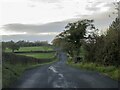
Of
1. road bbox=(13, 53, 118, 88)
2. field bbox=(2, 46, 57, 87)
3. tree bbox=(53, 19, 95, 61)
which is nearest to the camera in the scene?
road bbox=(13, 53, 118, 88)

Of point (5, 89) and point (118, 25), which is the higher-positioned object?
point (118, 25)

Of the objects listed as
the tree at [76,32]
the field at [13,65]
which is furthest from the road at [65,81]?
the tree at [76,32]

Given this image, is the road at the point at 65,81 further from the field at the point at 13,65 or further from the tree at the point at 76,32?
the tree at the point at 76,32

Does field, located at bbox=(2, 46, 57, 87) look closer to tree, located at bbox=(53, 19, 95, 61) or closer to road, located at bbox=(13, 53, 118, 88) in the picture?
road, located at bbox=(13, 53, 118, 88)

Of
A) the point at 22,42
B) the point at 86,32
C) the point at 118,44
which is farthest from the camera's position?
the point at 22,42

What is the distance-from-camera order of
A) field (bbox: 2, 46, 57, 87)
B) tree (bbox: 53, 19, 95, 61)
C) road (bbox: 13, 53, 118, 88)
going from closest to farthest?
road (bbox: 13, 53, 118, 88), field (bbox: 2, 46, 57, 87), tree (bbox: 53, 19, 95, 61)

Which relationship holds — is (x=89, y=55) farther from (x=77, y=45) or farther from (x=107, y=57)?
(x=77, y=45)

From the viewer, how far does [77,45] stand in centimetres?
8225

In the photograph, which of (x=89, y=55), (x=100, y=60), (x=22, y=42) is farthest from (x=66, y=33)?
(x=22, y=42)

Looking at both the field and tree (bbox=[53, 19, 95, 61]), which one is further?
tree (bbox=[53, 19, 95, 61])

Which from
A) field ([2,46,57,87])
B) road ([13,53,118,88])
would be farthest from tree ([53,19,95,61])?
road ([13,53,118,88])

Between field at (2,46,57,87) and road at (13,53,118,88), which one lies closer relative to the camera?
road at (13,53,118,88)

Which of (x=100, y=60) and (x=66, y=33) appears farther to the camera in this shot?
(x=66, y=33)

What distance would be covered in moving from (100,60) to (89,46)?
9348mm
